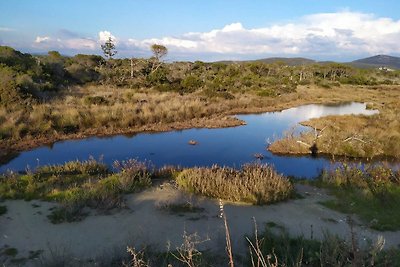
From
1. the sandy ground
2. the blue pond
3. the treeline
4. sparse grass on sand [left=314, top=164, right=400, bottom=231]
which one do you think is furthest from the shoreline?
sparse grass on sand [left=314, top=164, right=400, bottom=231]

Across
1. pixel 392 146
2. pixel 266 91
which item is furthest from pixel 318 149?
pixel 266 91

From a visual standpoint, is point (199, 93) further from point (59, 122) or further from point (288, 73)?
point (288, 73)

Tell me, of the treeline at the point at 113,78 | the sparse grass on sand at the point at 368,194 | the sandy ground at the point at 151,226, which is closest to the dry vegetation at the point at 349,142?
the sparse grass on sand at the point at 368,194

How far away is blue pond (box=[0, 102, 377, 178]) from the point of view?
16234 mm

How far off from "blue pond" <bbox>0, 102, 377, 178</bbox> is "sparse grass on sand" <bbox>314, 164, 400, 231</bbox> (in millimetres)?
2789

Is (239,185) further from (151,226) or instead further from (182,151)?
(182,151)

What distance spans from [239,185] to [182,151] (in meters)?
8.50

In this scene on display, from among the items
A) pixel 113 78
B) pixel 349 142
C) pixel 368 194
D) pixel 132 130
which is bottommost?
pixel 132 130

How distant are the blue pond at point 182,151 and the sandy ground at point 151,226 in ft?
19.4

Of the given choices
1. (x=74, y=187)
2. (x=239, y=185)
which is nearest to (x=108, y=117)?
(x=74, y=187)

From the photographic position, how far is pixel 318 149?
18.4 metres

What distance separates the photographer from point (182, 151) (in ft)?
60.4

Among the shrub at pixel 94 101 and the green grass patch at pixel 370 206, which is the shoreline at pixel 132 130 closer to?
the shrub at pixel 94 101

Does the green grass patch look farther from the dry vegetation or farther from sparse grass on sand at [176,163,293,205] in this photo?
the dry vegetation
